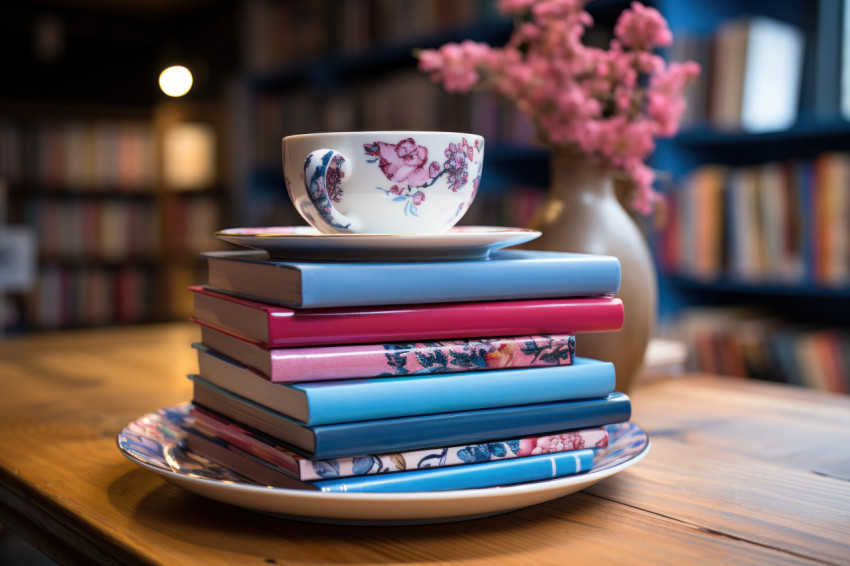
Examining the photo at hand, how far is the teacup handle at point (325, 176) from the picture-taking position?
53 centimetres

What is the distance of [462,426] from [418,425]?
3 cm

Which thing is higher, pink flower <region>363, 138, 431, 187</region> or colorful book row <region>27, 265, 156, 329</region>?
pink flower <region>363, 138, 431, 187</region>

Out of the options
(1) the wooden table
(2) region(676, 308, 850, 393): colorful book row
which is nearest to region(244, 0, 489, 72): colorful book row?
(2) region(676, 308, 850, 393): colorful book row

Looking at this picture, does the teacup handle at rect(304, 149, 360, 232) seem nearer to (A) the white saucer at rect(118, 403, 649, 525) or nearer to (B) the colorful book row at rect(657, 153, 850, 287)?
(A) the white saucer at rect(118, 403, 649, 525)

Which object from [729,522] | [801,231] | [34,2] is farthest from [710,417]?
[34,2]

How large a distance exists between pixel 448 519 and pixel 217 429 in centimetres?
19

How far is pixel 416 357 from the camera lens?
0.50m

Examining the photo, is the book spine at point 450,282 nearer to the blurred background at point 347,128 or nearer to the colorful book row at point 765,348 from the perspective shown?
the blurred background at point 347,128

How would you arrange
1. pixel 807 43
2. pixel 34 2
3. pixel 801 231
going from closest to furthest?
pixel 801 231 < pixel 807 43 < pixel 34 2

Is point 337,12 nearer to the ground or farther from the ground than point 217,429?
farther from the ground

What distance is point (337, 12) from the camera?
3.22 m

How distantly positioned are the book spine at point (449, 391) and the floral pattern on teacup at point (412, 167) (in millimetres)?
128

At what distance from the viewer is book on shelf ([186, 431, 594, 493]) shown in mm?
475

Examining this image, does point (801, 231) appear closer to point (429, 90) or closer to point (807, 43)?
point (807, 43)
